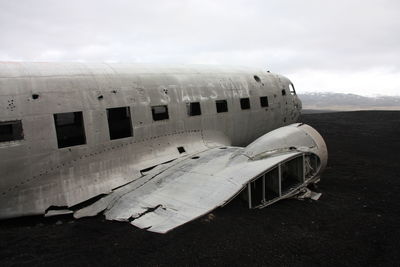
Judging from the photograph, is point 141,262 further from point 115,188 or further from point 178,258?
point 115,188

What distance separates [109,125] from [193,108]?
3.34 m

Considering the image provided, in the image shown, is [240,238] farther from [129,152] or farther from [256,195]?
[129,152]

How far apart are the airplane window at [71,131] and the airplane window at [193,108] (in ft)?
13.2

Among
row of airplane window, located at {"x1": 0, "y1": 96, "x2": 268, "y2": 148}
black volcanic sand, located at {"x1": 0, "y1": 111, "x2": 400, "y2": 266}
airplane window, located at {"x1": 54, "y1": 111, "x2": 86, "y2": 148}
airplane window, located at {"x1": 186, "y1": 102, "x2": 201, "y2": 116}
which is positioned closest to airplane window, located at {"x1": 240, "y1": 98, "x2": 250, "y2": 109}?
row of airplane window, located at {"x1": 0, "y1": 96, "x2": 268, "y2": 148}

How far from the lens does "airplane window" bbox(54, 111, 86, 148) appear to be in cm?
984

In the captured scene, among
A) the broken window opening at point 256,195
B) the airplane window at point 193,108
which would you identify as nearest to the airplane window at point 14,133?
the airplane window at point 193,108

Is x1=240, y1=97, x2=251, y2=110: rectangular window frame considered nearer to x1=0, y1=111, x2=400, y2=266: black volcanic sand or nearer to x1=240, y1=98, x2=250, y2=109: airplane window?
x1=240, y1=98, x2=250, y2=109: airplane window

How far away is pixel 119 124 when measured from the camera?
11578 millimetres

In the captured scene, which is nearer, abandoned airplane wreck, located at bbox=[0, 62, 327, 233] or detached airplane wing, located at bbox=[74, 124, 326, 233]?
detached airplane wing, located at bbox=[74, 124, 326, 233]

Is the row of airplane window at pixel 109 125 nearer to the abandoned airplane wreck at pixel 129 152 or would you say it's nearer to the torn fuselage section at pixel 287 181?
the abandoned airplane wreck at pixel 129 152

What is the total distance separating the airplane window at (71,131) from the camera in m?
9.84

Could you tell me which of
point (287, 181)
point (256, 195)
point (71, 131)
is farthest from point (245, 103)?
point (71, 131)

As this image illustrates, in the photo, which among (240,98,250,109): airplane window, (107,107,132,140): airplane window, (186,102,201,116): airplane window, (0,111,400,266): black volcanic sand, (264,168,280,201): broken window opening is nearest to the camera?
(0,111,400,266): black volcanic sand

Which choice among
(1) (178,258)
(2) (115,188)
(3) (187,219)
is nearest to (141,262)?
(1) (178,258)
